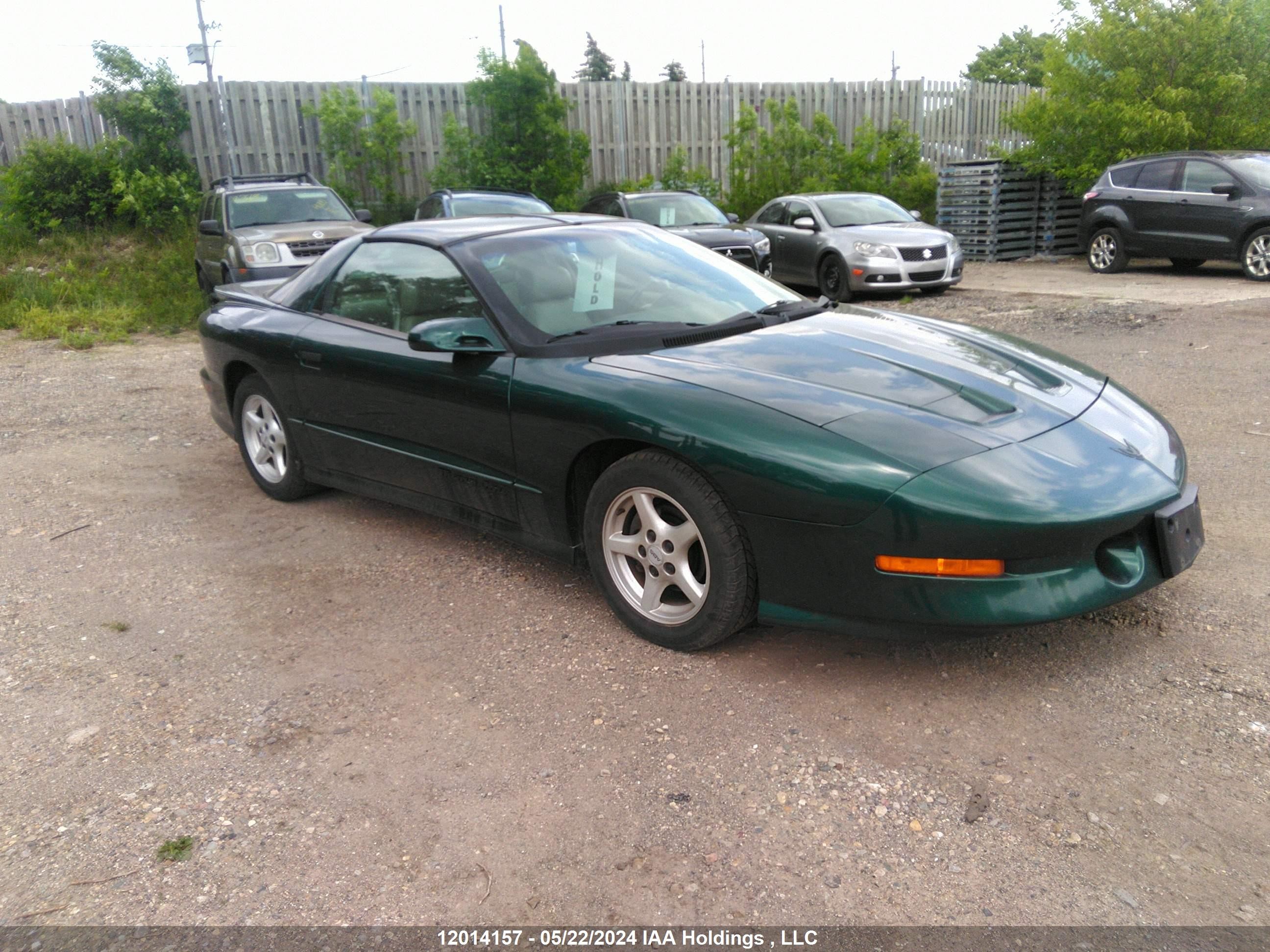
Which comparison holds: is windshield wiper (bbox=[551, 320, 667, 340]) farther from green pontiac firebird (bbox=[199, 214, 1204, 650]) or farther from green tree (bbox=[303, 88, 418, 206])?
green tree (bbox=[303, 88, 418, 206])

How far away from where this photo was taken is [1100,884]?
244 centimetres

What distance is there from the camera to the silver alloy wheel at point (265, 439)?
5477mm

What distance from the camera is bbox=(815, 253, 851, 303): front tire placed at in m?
12.6

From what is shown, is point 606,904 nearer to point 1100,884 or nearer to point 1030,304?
point 1100,884

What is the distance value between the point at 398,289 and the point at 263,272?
746cm

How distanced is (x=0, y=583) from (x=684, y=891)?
11.9 feet

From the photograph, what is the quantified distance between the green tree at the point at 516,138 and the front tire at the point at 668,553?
1458cm

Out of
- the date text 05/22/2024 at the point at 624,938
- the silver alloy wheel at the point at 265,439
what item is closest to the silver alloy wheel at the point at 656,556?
the date text 05/22/2024 at the point at 624,938

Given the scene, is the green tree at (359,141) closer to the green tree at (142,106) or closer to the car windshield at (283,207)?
the green tree at (142,106)

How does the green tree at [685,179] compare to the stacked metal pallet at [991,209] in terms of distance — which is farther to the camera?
the green tree at [685,179]

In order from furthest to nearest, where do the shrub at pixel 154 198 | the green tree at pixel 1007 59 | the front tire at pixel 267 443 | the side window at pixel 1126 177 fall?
the green tree at pixel 1007 59
the shrub at pixel 154 198
the side window at pixel 1126 177
the front tire at pixel 267 443

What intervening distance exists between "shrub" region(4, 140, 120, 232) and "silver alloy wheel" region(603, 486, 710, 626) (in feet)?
49.1

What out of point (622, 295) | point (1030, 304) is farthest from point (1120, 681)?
point (1030, 304)

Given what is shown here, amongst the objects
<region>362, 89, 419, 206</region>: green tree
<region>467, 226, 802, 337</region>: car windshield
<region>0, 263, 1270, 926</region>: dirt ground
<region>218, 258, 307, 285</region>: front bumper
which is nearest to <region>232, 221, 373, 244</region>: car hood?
<region>218, 258, 307, 285</region>: front bumper
